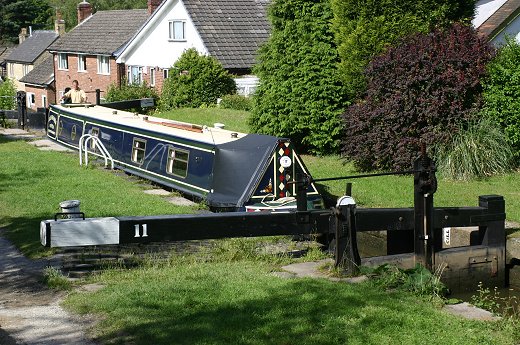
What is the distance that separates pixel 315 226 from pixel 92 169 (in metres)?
10.2

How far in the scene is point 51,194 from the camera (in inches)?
651

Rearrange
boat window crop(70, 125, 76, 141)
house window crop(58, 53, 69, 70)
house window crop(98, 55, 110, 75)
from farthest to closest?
house window crop(58, 53, 69, 70), house window crop(98, 55, 110, 75), boat window crop(70, 125, 76, 141)

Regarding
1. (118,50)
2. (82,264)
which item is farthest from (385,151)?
(118,50)

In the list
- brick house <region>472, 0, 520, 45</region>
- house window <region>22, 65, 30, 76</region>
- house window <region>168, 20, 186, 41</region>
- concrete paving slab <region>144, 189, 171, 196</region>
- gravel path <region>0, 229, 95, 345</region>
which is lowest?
gravel path <region>0, 229, 95, 345</region>

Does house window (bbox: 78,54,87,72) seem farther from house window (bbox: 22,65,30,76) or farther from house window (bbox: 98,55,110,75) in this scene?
house window (bbox: 22,65,30,76)

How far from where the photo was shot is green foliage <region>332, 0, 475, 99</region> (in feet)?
60.8

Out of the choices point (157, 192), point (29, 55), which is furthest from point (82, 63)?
point (157, 192)

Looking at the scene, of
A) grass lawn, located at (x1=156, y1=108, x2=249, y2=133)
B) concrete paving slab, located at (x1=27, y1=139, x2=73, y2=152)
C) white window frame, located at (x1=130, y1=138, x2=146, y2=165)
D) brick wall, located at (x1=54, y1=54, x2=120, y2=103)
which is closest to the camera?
white window frame, located at (x1=130, y1=138, x2=146, y2=165)

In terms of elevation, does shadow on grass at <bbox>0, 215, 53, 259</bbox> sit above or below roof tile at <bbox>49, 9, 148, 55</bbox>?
below

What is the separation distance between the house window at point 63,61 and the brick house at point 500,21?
3270 centimetres

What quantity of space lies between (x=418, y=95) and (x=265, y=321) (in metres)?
9.90

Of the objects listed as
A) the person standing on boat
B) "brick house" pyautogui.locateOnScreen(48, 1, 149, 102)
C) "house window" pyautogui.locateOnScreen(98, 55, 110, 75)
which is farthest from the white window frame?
"house window" pyautogui.locateOnScreen(98, 55, 110, 75)

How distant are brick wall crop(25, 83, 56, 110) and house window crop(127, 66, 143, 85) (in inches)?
559

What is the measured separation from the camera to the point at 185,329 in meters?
8.01
